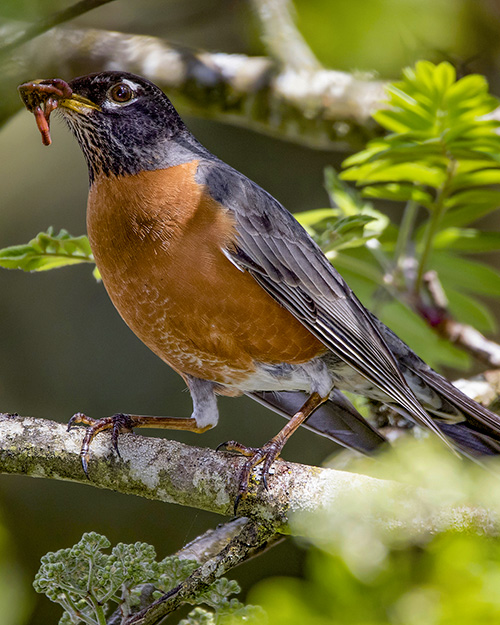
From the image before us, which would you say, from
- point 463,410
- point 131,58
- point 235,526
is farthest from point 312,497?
point 131,58

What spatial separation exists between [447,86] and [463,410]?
1.35 m

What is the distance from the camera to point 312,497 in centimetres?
210

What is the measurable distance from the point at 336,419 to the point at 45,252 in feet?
4.83

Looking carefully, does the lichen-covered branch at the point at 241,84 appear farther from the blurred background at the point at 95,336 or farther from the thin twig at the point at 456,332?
the thin twig at the point at 456,332

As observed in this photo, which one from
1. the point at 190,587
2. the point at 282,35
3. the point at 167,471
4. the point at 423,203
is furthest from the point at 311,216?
the point at 282,35

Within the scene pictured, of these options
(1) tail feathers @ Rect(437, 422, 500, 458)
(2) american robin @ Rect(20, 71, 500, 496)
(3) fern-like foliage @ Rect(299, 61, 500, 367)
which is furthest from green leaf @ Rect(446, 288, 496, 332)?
(1) tail feathers @ Rect(437, 422, 500, 458)

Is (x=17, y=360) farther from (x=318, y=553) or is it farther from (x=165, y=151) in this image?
(x=318, y=553)

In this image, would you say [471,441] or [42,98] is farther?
[471,441]

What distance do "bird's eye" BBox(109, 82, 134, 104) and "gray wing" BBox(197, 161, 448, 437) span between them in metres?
0.43

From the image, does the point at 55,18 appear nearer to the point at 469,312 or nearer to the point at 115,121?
the point at 115,121

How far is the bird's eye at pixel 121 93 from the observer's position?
2936mm

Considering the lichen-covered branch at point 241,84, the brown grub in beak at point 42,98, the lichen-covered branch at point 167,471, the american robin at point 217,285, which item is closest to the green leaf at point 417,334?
the american robin at point 217,285

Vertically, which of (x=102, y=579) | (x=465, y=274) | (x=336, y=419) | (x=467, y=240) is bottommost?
(x=336, y=419)

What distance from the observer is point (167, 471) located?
2287 mm
